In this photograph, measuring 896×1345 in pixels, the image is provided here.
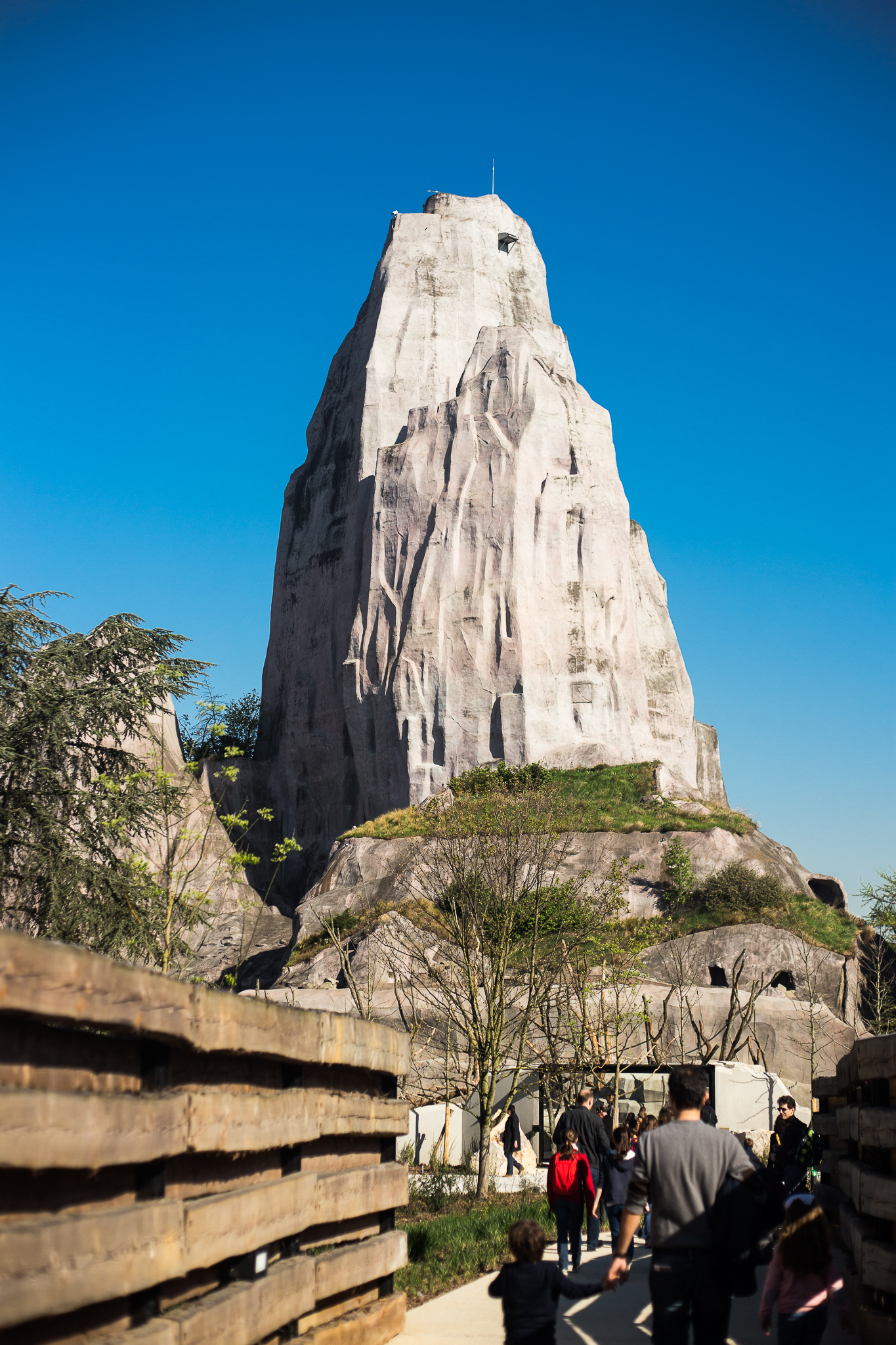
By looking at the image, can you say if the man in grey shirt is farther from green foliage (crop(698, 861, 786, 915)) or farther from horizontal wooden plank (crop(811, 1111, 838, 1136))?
green foliage (crop(698, 861, 786, 915))

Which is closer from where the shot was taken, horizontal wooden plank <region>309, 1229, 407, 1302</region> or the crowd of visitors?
the crowd of visitors

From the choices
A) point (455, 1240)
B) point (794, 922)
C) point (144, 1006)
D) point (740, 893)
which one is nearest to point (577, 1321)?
point (455, 1240)

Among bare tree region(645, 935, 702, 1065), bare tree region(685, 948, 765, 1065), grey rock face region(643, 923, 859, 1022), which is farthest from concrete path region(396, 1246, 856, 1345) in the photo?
grey rock face region(643, 923, 859, 1022)

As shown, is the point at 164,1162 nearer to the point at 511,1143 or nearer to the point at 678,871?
the point at 511,1143

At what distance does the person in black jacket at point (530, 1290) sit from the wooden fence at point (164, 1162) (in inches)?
35.6

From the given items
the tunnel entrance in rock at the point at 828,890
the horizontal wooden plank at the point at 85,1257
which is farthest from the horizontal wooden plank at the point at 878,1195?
the tunnel entrance in rock at the point at 828,890

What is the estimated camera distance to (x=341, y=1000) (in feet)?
95.9

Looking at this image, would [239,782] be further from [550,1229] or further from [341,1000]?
[550,1229]

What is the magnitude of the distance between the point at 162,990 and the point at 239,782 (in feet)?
175

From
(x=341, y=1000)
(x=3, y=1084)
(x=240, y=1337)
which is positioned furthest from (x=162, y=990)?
(x=341, y=1000)

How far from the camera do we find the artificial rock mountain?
49906 mm

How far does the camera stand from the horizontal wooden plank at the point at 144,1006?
304 centimetres

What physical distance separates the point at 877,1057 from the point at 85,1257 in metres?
4.29

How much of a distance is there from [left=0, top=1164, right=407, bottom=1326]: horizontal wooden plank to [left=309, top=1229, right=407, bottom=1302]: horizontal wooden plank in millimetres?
354
